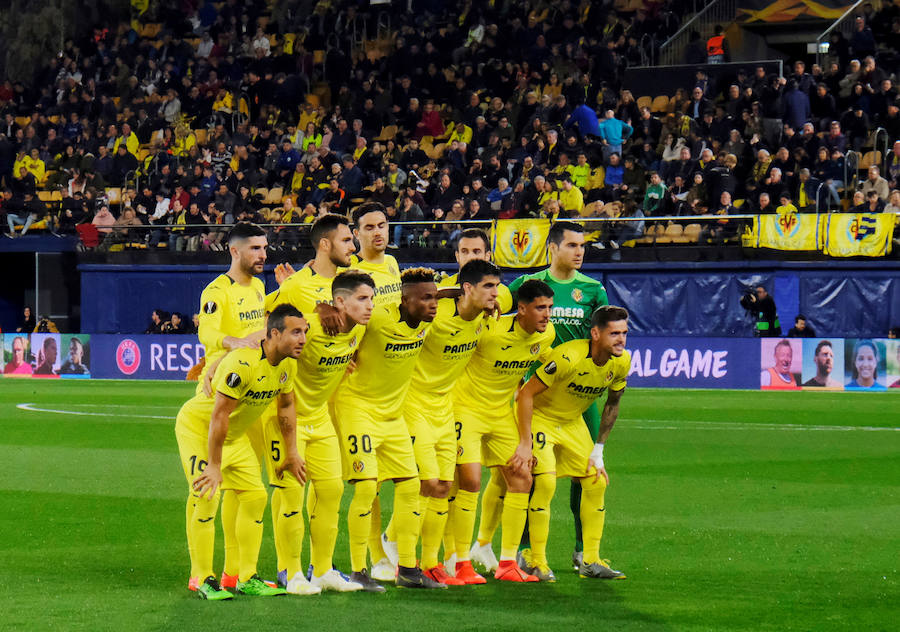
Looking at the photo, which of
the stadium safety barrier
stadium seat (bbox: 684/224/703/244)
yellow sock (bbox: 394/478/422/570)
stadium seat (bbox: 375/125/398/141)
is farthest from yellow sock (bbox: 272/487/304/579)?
stadium seat (bbox: 375/125/398/141)

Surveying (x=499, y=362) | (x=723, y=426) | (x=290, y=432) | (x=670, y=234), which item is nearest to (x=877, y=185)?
(x=670, y=234)

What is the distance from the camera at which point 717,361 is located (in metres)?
28.2

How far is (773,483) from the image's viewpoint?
1445cm

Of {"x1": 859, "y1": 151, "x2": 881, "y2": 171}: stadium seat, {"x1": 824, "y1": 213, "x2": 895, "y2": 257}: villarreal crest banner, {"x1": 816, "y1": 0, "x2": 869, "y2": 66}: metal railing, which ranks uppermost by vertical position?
{"x1": 816, "y1": 0, "x2": 869, "y2": 66}: metal railing

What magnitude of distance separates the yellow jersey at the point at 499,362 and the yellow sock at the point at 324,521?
1244 millimetres

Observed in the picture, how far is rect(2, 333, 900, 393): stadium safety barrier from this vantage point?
26625 mm

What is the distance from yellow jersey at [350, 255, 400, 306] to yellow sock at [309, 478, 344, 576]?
56.6 inches

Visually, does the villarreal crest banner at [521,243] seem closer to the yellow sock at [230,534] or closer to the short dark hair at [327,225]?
the short dark hair at [327,225]

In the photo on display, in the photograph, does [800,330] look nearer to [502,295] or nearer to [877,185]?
[877,185]

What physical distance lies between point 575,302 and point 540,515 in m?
1.57

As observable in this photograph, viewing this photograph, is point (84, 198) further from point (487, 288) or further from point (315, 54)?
point (487, 288)

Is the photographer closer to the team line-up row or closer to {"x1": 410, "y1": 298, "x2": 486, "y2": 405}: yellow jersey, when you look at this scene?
the team line-up row

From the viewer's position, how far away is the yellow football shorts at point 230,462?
27.9ft

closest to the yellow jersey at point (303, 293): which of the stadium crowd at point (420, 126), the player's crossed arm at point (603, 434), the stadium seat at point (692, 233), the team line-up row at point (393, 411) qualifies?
the team line-up row at point (393, 411)
